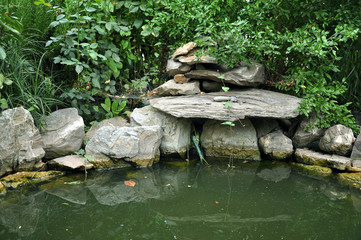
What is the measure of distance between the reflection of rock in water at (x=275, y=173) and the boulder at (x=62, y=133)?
226 centimetres

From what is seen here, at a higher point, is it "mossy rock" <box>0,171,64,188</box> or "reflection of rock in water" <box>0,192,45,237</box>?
"reflection of rock in water" <box>0,192,45,237</box>

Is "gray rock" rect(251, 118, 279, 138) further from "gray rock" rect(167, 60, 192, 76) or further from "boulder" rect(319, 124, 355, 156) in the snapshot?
"gray rock" rect(167, 60, 192, 76)

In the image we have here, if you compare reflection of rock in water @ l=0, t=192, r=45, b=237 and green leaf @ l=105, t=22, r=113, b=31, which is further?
green leaf @ l=105, t=22, r=113, b=31

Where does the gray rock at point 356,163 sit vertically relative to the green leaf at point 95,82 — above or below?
below

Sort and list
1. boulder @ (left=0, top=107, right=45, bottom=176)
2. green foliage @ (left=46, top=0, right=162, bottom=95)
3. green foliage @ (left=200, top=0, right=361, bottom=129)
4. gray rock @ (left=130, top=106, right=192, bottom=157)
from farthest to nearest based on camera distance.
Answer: gray rock @ (left=130, top=106, right=192, bottom=157) < green foliage @ (left=46, top=0, right=162, bottom=95) < green foliage @ (left=200, top=0, right=361, bottom=129) < boulder @ (left=0, top=107, right=45, bottom=176)

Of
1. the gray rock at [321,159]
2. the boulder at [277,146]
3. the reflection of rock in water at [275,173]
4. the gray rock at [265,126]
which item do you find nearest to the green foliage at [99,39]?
the gray rock at [265,126]

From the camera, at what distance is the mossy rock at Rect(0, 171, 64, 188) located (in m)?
3.35

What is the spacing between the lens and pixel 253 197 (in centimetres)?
322

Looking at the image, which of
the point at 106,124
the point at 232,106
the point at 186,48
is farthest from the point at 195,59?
the point at 106,124

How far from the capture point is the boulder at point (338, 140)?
401 cm

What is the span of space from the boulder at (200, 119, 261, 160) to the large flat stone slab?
0.32 metres

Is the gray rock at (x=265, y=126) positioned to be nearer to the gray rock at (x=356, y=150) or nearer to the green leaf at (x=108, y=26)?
the gray rock at (x=356, y=150)

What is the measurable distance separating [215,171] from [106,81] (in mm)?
2079

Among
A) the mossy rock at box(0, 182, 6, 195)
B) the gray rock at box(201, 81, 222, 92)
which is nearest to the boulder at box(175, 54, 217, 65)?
the gray rock at box(201, 81, 222, 92)
